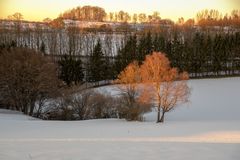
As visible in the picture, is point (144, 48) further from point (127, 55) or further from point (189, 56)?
point (189, 56)

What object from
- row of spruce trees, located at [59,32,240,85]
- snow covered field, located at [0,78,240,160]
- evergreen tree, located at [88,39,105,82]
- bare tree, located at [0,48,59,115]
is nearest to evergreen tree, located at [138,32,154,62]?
row of spruce trees, located at [59,32,240,85]

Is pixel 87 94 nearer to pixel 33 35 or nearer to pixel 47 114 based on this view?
pixel 47 114

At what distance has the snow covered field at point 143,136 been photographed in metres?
15.1

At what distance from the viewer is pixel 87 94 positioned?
3922 cm

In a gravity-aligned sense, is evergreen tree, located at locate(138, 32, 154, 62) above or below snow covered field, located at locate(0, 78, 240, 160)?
above

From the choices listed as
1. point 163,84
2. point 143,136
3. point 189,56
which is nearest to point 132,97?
point 163,84

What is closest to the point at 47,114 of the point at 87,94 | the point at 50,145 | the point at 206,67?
the point at 87,94

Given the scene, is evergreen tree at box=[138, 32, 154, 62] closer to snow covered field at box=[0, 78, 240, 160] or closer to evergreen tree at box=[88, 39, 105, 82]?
evergreen tree at box=[88, 39, 105, 82]

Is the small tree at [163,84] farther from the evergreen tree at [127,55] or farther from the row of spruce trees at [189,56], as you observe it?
the evergreen tree at [127,55]

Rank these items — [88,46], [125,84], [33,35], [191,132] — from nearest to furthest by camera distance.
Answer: [191,132] → [125,84] → [88,46] → [33,35]

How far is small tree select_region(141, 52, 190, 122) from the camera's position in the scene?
36.8 m

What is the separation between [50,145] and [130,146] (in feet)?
11.1

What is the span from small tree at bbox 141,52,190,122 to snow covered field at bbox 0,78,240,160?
7.55 feet

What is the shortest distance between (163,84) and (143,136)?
13856 millimetres
